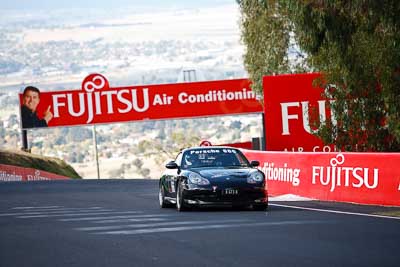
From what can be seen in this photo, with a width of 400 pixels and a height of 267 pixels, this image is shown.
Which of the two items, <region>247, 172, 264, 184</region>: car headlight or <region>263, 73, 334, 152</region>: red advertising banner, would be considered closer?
<region>247, 172, 264, 184</region>: car headlight

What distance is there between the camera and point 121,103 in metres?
69.8

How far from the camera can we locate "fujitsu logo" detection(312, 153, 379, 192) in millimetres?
23300

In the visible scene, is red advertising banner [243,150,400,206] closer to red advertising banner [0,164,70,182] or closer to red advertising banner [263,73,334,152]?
red advertising banner [263,73,334,152]

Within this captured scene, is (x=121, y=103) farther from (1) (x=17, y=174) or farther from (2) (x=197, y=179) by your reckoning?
(2) (x=197, y=179)

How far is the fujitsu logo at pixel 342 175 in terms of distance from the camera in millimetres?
23300

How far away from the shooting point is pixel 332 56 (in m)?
34.0

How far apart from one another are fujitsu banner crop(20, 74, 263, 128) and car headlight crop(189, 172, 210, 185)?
47.5m

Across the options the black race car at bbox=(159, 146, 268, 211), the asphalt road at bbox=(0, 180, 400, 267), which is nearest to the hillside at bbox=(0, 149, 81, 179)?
the asphalt road at bbox=(0, 180, 400, 267)

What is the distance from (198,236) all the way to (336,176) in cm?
903

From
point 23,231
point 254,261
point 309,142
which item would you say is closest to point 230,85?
point 309,142

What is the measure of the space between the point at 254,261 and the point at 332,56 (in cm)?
2140

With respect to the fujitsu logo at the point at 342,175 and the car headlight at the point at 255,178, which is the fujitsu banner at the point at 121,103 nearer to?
the fujitsu logo at the point at 342,175

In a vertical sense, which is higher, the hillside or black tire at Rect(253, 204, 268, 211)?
black tire at Rect(253, 204, 268, 211)

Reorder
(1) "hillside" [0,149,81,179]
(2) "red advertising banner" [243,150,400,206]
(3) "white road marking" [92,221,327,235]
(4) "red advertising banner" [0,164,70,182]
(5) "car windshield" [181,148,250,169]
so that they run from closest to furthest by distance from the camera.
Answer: (3) "white road marking" [92,221,327,235] → (2) "red advertising banner" [243,150,400,206] → (5) "car windshield" [181,148,250,169] → (4) "red advertising banner" [0,164,70,182] → (1) "hillside" [0,149,81,179]
